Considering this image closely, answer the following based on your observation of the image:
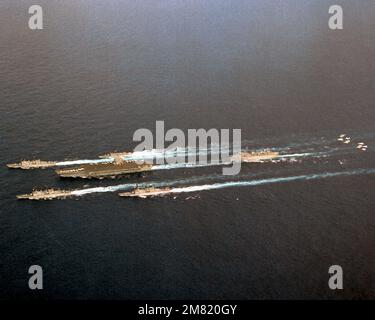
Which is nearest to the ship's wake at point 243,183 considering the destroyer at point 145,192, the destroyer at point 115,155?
the destroyer at point 145,192

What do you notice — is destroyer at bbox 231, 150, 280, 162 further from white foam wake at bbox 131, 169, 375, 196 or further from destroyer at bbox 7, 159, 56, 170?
destroyer at bbox 7, 159, 56, 170


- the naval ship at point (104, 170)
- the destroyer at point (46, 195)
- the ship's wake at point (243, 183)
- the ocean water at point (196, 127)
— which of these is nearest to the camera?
the ocean water at point (196, 127)

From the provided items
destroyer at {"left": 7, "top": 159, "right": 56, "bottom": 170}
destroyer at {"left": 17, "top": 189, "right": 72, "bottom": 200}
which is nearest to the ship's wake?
destroyer at {"left": 17, "top": 189, "right": 72, "bottom": 200}

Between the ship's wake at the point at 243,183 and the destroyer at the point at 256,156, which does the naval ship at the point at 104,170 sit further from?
the destroyer at the point at 256,156

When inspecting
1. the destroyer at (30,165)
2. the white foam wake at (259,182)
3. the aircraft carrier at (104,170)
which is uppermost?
the destroyer at (30,165)

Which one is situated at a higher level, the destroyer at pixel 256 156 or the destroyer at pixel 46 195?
the destroyer at pixel 256 156

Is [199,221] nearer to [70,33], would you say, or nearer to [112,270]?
[112,270]
